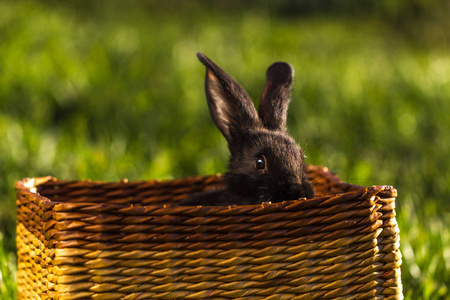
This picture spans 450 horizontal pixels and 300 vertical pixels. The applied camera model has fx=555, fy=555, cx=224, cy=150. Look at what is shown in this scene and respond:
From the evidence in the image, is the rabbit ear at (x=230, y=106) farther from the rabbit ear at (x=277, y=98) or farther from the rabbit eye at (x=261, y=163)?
the rabbit eye at (x=261, y=163)

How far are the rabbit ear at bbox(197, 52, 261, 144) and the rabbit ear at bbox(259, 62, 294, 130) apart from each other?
121 millimetres

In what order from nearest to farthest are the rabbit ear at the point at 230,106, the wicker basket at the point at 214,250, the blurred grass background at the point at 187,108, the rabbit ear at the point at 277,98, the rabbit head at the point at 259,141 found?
the wicker basket at the point at 214,250
the rabbit head at the point at 259,141
the rabbit ear at the point at 230,106
the rabbit ear at the point at 277,98
the blurred grass background at the point at 187,108

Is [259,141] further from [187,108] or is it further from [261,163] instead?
[187,108]

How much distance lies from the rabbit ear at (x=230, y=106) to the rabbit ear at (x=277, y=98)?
12cm

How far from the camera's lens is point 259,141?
2535 millimetres

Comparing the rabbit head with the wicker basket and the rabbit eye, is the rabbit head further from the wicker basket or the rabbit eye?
the wicker basket

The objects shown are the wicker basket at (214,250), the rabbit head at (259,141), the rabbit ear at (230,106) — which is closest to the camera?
the wicker basket at (214,250)

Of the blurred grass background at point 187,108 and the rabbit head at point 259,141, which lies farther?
the blurred grass background at point 187,108

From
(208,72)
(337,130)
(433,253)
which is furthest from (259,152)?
(337,130)

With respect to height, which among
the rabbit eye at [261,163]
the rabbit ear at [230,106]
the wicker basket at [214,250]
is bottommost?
the wicker basket at [214,250]

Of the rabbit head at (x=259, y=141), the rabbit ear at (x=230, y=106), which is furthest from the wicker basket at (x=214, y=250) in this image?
the rabbit ear at (x=230, y=106)

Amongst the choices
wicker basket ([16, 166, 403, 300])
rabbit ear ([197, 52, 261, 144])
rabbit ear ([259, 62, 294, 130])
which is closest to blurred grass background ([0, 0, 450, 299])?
rabbit ear ([259, 62, 294, 130])

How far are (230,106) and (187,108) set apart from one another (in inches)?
106

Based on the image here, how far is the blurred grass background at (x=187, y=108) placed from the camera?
12.8 feet
